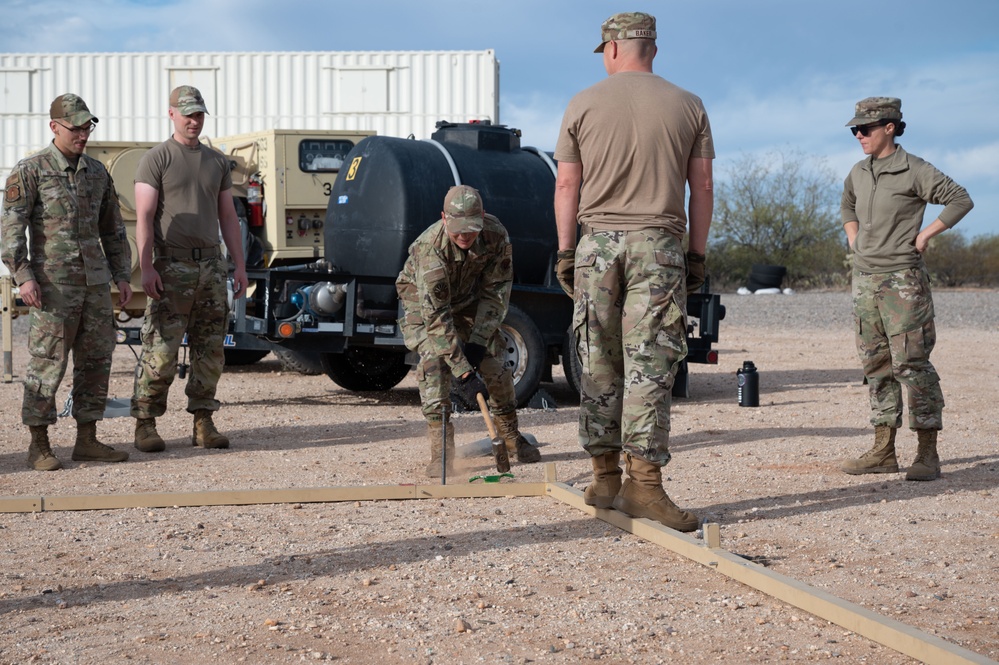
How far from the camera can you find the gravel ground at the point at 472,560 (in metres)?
3.69

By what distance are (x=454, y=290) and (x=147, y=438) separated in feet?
7.49

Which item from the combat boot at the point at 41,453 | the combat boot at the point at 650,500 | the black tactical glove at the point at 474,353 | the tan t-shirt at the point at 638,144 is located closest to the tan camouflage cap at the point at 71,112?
the combat boot at the point at 41,453

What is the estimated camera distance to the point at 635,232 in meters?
4.99

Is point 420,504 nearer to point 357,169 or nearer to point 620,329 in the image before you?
point 620,329

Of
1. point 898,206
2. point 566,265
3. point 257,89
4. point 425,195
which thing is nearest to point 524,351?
point 425,195

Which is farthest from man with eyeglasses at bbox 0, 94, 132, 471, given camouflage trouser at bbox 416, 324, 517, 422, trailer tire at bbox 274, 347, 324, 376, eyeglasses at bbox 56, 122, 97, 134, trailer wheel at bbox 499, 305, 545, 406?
trailer tire at bbox 274, 347, 324, 376

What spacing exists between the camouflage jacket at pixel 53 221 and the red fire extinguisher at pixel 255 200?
6010mm

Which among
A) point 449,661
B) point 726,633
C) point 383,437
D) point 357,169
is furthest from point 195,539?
point 357,169

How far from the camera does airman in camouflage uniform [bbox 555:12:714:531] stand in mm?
4965

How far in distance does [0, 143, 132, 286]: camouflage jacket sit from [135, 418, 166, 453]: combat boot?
1.07 m

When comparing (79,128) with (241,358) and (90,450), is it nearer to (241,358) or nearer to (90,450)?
(90,450)

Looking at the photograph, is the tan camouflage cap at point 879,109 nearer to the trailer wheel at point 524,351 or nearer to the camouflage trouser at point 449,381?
the camouflage trouser at point 449,381

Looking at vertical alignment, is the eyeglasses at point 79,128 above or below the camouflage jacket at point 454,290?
above

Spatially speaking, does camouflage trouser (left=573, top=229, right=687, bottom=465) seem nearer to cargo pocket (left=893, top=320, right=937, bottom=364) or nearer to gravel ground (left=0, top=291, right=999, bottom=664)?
gravel ground (left=0, top=291, right=999, bottom=664)
